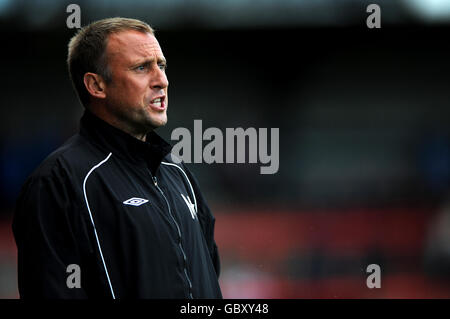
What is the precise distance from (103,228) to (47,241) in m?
0.14

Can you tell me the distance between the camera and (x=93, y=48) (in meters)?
1.96

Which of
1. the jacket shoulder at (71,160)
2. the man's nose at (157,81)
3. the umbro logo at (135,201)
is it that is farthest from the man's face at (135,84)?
the umbro logo at (135,201)

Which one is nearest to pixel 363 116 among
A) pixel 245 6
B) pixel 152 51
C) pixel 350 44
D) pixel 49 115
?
pixel 350 44

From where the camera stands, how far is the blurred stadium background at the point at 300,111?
8.28 m

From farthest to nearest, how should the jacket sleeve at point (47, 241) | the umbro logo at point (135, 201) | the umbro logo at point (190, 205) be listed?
1. the umbro logo at point (190, 205)
2. the umbro logo at point (135, 201)
3. the jacket sleeve at point (47, 241)

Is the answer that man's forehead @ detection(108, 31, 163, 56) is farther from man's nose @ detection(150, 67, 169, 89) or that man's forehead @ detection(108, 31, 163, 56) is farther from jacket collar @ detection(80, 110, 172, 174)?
jacket collar @ detection(80, 110, 172, 174)

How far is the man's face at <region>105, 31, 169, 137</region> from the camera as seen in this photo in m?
1.90

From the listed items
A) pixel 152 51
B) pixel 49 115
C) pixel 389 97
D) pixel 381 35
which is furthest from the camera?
pixel 381 35

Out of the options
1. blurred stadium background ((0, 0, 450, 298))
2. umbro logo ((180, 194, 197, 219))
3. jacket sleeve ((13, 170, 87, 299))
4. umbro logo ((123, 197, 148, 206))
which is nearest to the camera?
jacket sleeve ((13, 170, 87, 299))

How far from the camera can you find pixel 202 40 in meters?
9.07

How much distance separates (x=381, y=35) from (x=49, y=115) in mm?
4825

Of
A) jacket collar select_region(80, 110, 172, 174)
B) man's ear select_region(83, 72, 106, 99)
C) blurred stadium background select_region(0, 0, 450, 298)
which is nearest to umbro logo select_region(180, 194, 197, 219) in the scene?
jacket collar select_region(80, 110, 172, 174)

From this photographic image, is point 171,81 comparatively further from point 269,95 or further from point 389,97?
point 389,97

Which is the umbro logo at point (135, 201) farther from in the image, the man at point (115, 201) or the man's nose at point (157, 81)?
the man's nose at point (157, 81)
